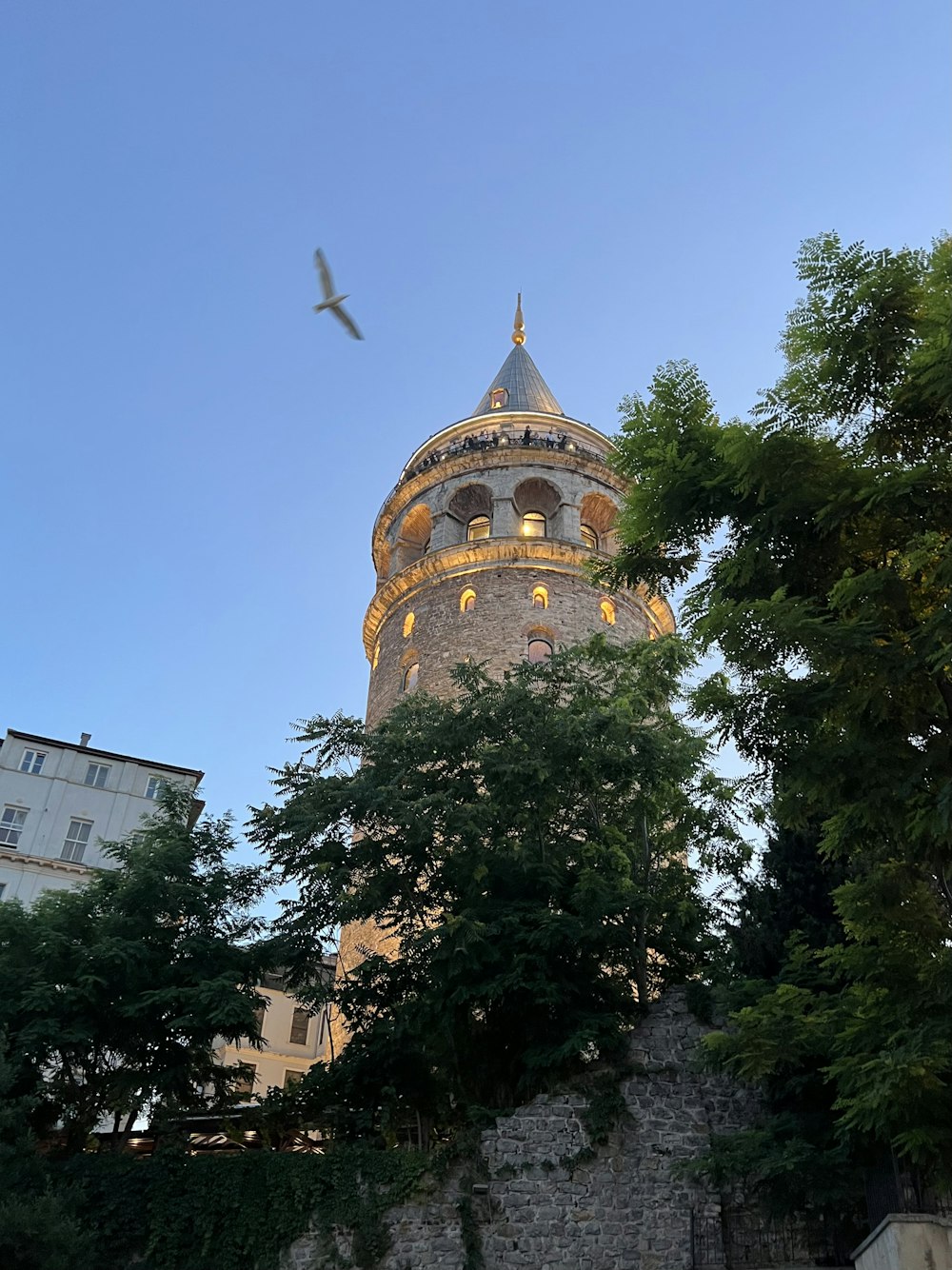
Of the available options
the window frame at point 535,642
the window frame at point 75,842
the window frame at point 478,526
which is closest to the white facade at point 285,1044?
the window frame at point 75,842

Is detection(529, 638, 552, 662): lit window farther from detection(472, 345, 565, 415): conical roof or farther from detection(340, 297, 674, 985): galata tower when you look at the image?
detection(472, 345, 565, 415): conical roof

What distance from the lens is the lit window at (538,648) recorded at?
3053 centimetres

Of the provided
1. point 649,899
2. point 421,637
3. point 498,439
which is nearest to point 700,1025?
point 649,899

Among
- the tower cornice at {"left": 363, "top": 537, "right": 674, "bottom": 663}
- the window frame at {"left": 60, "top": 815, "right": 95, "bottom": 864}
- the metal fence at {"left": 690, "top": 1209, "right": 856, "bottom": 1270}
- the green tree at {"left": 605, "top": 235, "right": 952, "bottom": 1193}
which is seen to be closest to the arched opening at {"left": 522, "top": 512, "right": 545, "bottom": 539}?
the tower cornice at {"left": 363, "top": 537, "right": 674, "bottom": 663}

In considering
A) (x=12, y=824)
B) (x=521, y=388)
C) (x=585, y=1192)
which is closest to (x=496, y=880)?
(x=585, y=1192)

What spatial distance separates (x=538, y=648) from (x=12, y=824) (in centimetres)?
1674

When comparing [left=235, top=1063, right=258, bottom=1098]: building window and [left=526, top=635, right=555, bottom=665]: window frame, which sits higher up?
[left=526, top=635, right=555, bottom=665]: window frame

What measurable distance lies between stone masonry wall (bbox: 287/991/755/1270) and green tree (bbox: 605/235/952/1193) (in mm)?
3154

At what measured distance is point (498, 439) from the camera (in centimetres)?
3609

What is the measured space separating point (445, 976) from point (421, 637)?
16091 mm

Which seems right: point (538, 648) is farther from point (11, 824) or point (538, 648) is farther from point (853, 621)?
point (853, 621)

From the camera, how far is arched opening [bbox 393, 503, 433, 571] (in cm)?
3622

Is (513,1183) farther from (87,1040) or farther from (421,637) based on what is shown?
(421,637)

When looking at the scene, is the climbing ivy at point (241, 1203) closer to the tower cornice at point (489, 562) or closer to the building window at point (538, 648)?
the building window at point (538, 648)
